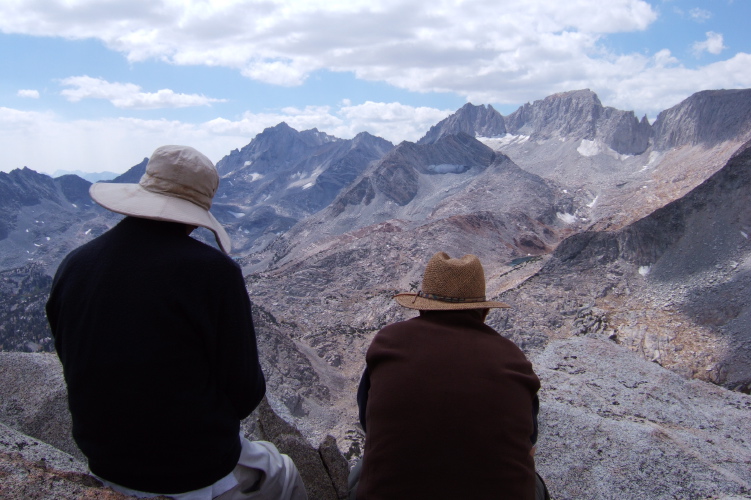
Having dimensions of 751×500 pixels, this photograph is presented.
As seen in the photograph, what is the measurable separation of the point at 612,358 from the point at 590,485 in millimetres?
14139

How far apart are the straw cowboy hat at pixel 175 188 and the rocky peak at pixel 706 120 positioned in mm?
111286

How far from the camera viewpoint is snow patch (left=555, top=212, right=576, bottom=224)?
3327 inches

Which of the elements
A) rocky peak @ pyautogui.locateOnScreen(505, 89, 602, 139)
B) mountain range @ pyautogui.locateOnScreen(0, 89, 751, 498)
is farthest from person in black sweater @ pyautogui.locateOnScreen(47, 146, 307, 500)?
rocky peak @ pyautogui.locateOnScreen(505, 89, 602, 139)

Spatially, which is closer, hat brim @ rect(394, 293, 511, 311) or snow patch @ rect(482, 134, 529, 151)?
hat brim @ rect(394, 293, 511, 311)

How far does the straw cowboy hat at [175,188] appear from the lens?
360 cm

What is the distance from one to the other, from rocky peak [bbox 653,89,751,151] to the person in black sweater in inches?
4394

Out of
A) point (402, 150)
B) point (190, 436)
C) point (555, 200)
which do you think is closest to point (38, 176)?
point (402, 150)

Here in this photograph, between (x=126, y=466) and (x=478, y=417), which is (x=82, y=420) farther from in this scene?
(x=478, y=417)

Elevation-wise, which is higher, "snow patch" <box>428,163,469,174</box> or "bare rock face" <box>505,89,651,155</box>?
"bare rock face" <box>505,89,651,155</box>

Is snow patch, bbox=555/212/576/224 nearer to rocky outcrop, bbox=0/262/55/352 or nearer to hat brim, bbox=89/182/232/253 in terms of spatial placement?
rocky outcrop, bbox=0/262/55/352

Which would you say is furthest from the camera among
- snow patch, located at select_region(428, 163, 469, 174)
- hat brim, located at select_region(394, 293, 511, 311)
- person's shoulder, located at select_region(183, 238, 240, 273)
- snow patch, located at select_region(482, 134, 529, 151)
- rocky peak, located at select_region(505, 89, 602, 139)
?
snow patch, located at select_region(482, 134, 529, 151)

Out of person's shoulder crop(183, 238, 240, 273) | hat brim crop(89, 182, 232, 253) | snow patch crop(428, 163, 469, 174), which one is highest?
snow patch crop(428, 163, 469, 174)

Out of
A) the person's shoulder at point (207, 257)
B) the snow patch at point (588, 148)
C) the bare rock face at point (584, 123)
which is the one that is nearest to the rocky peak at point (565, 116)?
the bare rock face at point (584, 123)

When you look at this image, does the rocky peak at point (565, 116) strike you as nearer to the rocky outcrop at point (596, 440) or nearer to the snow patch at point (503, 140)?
the snow patch at point (503, 140)
